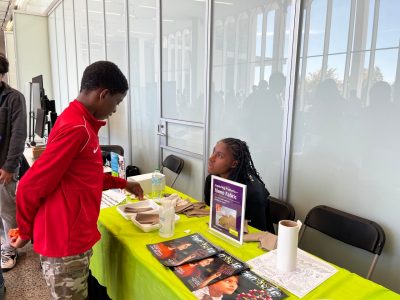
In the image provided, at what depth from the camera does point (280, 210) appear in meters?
1.93

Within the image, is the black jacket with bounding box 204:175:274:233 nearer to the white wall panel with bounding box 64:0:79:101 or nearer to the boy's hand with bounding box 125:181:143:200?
the boy's hand with bounding box 125:181:143:200

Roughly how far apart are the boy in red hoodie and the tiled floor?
117 centimetres

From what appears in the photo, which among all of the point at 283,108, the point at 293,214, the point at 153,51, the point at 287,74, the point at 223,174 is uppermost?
the point at 153,51

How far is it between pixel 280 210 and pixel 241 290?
101cm

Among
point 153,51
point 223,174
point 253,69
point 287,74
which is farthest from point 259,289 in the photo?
point 153,51

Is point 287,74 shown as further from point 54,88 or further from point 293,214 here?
point 54,88

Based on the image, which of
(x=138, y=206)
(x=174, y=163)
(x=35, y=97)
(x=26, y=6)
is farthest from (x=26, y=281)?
(x=26, y=6)

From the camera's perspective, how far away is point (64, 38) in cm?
583

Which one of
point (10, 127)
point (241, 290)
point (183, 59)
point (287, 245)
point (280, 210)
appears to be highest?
point (183, 59)

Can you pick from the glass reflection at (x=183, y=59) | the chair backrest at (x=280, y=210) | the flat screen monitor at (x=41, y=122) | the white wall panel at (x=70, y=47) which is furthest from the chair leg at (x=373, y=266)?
the white wall panel at (x=70, y=47)

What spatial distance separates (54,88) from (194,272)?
22.6 feet

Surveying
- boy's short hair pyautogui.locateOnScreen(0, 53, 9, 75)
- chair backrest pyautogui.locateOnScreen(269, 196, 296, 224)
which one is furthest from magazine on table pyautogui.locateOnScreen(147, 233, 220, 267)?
boy's short hair pyautogui.locateOnScreen(0, 53, 9, 75)

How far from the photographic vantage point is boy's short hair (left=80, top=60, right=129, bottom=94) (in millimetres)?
1162

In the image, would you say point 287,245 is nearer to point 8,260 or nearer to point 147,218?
point 147,218
